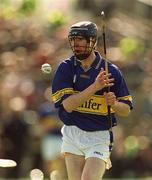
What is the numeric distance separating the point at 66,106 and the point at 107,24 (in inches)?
339

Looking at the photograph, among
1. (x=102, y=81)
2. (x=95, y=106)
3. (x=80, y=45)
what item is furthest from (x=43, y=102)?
(x=102, y=81)

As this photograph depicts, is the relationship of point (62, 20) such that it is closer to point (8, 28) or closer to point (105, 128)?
point (8, 28)

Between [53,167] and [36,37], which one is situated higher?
[36,37]

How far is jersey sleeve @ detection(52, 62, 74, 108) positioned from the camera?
8278 mm

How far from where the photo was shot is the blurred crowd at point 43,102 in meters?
14.3

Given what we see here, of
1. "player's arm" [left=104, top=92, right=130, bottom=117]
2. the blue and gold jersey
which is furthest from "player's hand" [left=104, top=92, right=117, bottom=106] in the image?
the blue and gold jersey

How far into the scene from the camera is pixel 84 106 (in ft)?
27.4

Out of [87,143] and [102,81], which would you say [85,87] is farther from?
[87,143]

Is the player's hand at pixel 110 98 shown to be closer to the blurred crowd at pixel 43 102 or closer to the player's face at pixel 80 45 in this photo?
the player's face at pixel 80 45

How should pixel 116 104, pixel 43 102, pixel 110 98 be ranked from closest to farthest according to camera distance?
pixel 110 98, pixel 116 104, pixel 43 102

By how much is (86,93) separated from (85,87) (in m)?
0.31

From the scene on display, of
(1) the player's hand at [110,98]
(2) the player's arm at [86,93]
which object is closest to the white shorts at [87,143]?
(2) the player's arm at [86,93]

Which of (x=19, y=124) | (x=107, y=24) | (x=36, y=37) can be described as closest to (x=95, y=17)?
(x=107, y=24)

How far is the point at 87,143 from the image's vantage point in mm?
8336
